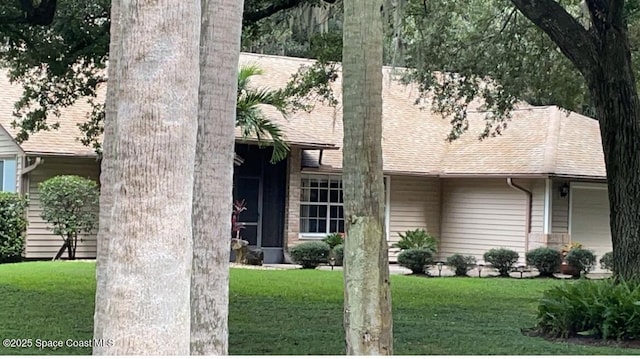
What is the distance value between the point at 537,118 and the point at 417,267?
6.97 meters

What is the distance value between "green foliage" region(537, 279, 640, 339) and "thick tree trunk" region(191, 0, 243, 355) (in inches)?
247

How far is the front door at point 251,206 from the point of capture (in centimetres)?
2322

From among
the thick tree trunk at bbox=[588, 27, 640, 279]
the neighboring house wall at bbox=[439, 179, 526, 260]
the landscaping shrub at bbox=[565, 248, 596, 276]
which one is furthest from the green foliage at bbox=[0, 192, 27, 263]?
the thick tree trunk at bbox=[588, 27, 640, 279]

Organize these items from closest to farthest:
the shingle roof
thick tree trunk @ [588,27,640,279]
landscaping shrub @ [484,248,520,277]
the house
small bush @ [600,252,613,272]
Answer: thick tree trunk @ [588,27,640,279] → landscaping shrub @ [484,248,520,277] → small bush @ [600,252,613,272] → the house → the shingle roof

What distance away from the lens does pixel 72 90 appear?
15.5m

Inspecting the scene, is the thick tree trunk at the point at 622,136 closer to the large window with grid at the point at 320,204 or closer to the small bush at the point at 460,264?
the small bush at the point at 460,264

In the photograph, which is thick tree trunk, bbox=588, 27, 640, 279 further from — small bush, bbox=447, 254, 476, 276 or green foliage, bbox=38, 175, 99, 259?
green foliage, bbox=38, 175, 99, 259

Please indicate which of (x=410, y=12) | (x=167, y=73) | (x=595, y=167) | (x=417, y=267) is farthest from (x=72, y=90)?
(x=595, y=167)

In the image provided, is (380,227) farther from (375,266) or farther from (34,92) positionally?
(34,92)

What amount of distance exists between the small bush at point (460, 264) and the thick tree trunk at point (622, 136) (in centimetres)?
896

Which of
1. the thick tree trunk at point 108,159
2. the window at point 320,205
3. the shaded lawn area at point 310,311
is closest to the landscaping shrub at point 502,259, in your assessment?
the shaded lawn area at point 310,311

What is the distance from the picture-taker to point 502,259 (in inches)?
838

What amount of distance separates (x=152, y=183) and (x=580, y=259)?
18.5 metres

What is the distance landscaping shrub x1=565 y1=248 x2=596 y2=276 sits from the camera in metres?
21.1
